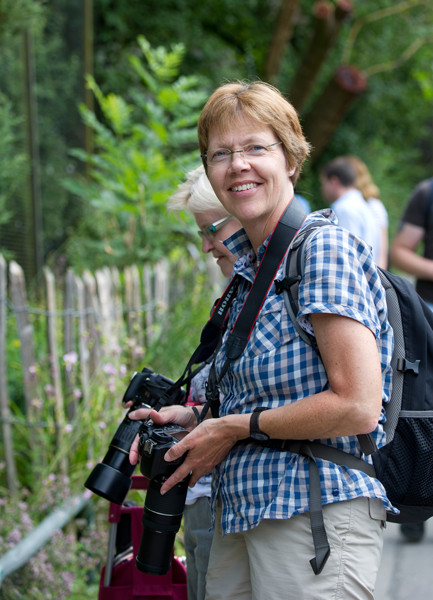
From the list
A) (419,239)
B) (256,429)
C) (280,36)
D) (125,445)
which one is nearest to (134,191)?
(419,239)

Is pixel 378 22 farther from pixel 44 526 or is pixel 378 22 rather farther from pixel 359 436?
pixel 359 436

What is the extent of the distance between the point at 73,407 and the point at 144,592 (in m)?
2.02

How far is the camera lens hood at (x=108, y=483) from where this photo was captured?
2.18 metres

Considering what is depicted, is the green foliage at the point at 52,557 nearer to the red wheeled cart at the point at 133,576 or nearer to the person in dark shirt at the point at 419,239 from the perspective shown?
the red wheeled cart at the point at 133,576

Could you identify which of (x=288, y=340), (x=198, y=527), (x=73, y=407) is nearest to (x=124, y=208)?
(x=73, y=407)

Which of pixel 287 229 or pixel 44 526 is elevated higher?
pixel 287 229

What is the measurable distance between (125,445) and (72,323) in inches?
78.1

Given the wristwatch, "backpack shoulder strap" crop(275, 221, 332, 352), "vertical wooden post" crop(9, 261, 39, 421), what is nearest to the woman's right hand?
the wristwatch

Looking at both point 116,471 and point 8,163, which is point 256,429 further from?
point 8,163

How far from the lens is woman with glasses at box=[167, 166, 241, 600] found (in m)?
2.28

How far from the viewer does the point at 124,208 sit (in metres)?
6.08

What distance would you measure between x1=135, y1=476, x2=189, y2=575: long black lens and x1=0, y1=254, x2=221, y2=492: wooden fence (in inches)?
82.7

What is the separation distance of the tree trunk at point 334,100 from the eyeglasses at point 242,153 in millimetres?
9306

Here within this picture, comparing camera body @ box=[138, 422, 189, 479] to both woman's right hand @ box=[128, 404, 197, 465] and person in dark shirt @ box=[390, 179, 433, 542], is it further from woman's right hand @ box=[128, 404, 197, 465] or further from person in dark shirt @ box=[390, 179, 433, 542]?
person in dark shirt @ box=[390, 179, 433, 542]
